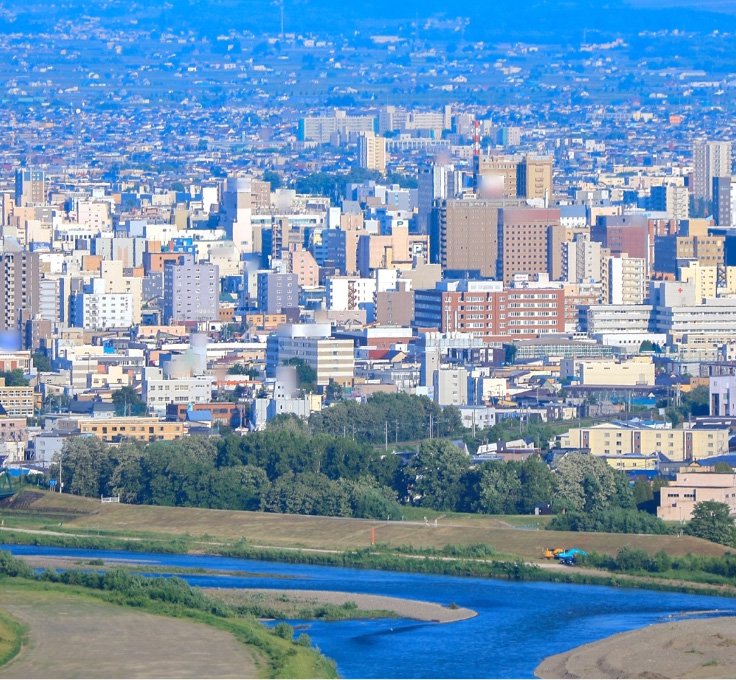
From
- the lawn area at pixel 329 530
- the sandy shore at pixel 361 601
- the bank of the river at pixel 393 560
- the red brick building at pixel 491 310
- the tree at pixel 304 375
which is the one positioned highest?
the red brick building at pixel 491 310

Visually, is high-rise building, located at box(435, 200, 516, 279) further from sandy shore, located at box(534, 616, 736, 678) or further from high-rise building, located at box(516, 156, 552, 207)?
sandy shore, located at box(534, 616, 736, 678)

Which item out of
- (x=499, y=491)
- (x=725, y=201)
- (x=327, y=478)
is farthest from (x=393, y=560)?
(x=725, y=201)

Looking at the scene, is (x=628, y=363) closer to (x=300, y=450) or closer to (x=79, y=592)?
(x=300, y=450)

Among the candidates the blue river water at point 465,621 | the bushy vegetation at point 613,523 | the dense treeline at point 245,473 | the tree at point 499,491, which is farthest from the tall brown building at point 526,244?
the blue river water at point 465,621

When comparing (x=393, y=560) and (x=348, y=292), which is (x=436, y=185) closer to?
(x=348, y=292)

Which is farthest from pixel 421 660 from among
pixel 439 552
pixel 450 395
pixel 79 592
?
pixel 450 395

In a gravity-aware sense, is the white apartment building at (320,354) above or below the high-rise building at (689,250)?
below

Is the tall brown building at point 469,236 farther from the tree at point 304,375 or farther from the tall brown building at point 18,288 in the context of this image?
the tree at point 304,375
